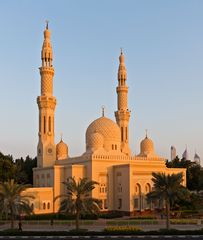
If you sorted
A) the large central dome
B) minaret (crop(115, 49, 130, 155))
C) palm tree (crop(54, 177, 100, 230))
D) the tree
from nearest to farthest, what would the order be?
palm tree (crop(54, 177, 100, 230)), the tree, the large central dome, minaret (crop(115, 49, 130, 155))

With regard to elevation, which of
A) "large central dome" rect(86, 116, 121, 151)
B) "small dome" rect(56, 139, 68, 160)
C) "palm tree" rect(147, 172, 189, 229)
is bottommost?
"palm tree" rect(147, 172, 189, 229)

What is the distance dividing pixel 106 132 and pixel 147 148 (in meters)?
7.56

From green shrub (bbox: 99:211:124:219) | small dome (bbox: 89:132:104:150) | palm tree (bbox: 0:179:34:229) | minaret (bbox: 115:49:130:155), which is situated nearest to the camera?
palm tree (bbox: 0:179:34:229)

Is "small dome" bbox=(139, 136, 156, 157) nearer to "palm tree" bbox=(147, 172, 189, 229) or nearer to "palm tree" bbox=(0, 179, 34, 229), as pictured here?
"palm tree" bbox=(147, 172, 189, 229)

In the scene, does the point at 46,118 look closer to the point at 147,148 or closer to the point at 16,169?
the point at 16,169

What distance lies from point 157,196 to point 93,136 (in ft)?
70.4

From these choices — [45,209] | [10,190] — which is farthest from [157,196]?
[45,209]

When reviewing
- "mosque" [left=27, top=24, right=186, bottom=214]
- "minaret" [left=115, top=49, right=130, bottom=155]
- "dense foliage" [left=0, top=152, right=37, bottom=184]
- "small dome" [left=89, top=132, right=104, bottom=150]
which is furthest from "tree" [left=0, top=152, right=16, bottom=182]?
"minaret" [left=115, top=49, right=130, bottom=155]

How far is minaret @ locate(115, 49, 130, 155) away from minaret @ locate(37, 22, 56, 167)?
11403mm

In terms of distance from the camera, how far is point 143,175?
178 ft

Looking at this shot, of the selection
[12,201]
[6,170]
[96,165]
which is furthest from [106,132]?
[12,201]

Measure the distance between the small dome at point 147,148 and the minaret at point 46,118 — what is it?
13.2 meters

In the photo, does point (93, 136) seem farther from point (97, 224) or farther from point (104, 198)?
point (97, 224)

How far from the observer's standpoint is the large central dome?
59844 millimetres
